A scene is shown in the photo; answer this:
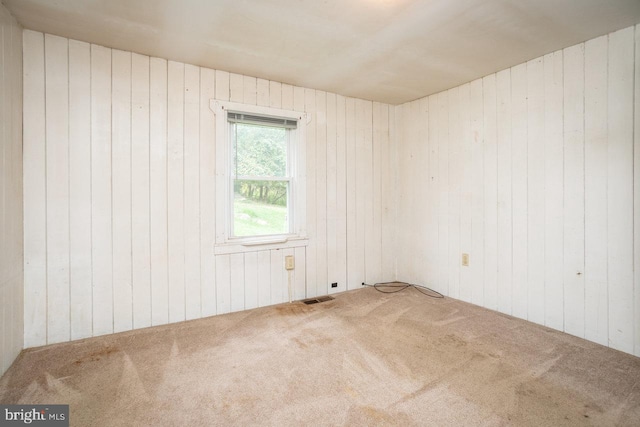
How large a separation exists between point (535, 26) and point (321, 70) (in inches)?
65.4

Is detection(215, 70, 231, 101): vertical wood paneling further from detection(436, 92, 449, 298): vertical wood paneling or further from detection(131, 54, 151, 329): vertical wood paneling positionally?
detection(436, 92, 449, 298): vertical wood paneling

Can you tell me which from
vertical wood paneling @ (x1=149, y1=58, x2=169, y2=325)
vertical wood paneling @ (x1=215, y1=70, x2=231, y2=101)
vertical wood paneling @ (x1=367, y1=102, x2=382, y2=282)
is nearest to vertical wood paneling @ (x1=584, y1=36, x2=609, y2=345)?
vertical wood paneling @ (x1=367, y1=102, x2=382, y2=282)

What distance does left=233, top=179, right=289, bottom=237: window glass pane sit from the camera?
306cm

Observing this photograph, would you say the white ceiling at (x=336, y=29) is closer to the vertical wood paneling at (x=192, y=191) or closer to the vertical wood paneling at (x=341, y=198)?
the vertical wood paneling at (x=192, y=191)

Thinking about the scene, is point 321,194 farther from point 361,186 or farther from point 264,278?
point 264,278

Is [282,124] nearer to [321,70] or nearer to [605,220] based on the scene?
[321,70]

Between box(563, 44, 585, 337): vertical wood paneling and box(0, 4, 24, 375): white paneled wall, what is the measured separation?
157 inches

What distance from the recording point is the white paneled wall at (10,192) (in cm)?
190

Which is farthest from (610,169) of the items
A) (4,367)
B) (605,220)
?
(4,367)

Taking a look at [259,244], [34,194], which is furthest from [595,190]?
[34,194]

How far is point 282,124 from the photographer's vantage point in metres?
3.23

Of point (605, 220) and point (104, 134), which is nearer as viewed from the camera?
point (605, 220)

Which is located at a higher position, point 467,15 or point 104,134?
point 467,15

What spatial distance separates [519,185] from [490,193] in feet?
0.91
